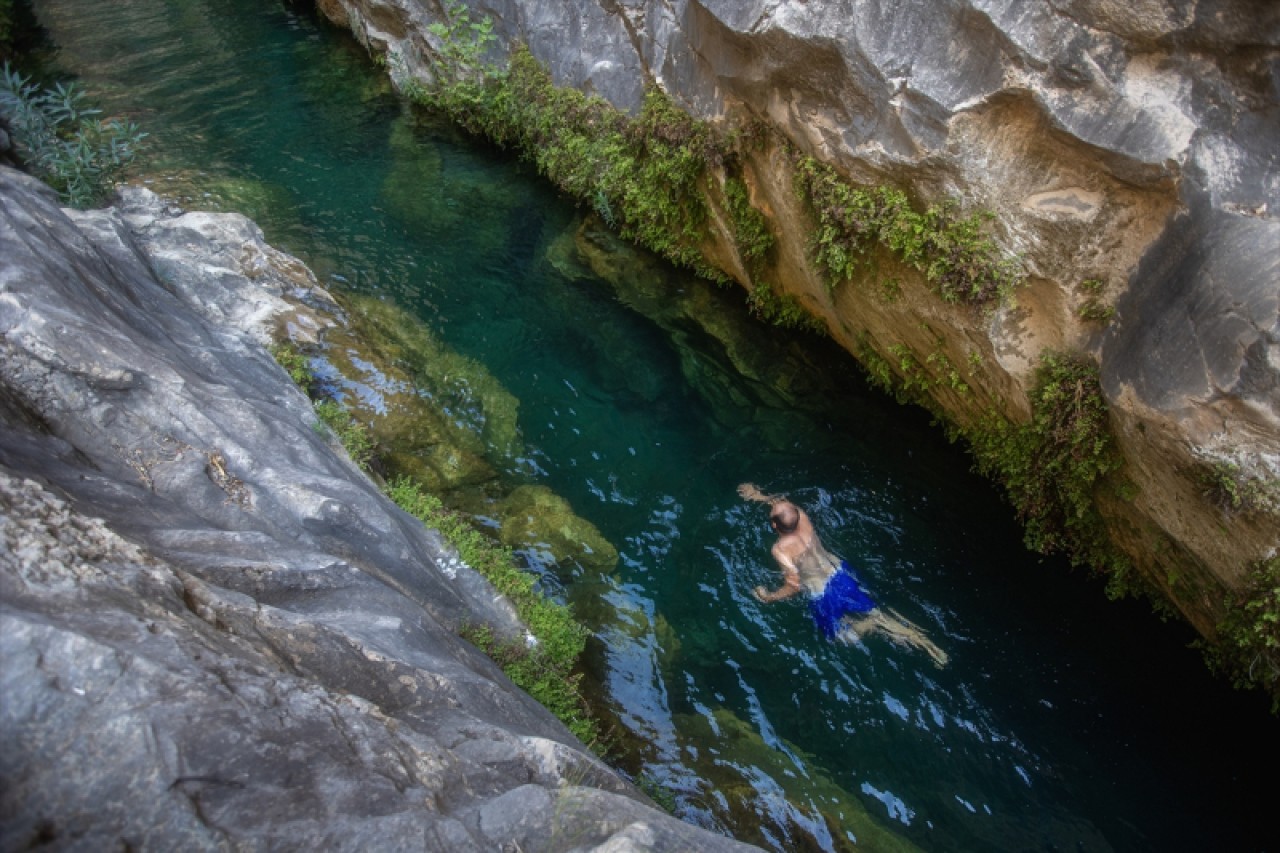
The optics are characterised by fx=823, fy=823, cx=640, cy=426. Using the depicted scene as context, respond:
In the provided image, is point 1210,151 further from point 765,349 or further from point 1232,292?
point 765,349

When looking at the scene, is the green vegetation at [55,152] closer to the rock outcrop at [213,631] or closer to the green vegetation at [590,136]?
the rock outcrop at [213,631]

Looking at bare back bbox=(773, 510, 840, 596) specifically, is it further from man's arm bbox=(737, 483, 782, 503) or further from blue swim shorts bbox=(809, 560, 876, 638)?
man's arm bbox=(737, 483, 782, 503)

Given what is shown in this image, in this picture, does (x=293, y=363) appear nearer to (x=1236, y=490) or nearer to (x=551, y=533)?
(x=551, y=533)

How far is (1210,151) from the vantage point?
5.23m

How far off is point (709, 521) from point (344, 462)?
10.8 feet

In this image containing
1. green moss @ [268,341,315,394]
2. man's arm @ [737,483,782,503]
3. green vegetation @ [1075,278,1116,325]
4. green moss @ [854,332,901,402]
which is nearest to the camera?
green vegetation @ [1075,278,1116,325]

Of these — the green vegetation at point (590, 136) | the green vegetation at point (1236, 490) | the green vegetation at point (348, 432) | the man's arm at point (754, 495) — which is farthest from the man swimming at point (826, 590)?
the green vegetation at point (590, 136)

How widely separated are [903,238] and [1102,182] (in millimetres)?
1639

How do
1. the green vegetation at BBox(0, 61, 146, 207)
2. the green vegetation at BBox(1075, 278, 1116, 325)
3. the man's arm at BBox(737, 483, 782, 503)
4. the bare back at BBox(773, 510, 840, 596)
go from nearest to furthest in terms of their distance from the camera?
the green vegetation at BBox(1075, 278, 1116, 325)
the bare back at BBox(773, 510, 840, 596)
the man's arm at BBox(737, 483, 782, 503)
the green vegetation at BBox(0, 61, 146, 207)

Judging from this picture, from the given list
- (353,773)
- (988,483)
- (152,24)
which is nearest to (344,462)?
(353,773)

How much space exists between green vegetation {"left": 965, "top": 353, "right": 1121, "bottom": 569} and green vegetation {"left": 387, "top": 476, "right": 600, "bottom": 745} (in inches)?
162

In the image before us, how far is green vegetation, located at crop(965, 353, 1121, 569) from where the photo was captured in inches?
251

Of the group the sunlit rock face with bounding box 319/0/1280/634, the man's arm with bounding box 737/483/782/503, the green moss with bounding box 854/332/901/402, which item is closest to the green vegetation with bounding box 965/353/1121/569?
the sunlit rock face with bounding box 319/0/1280/634

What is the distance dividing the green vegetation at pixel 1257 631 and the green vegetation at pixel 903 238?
2.69m
